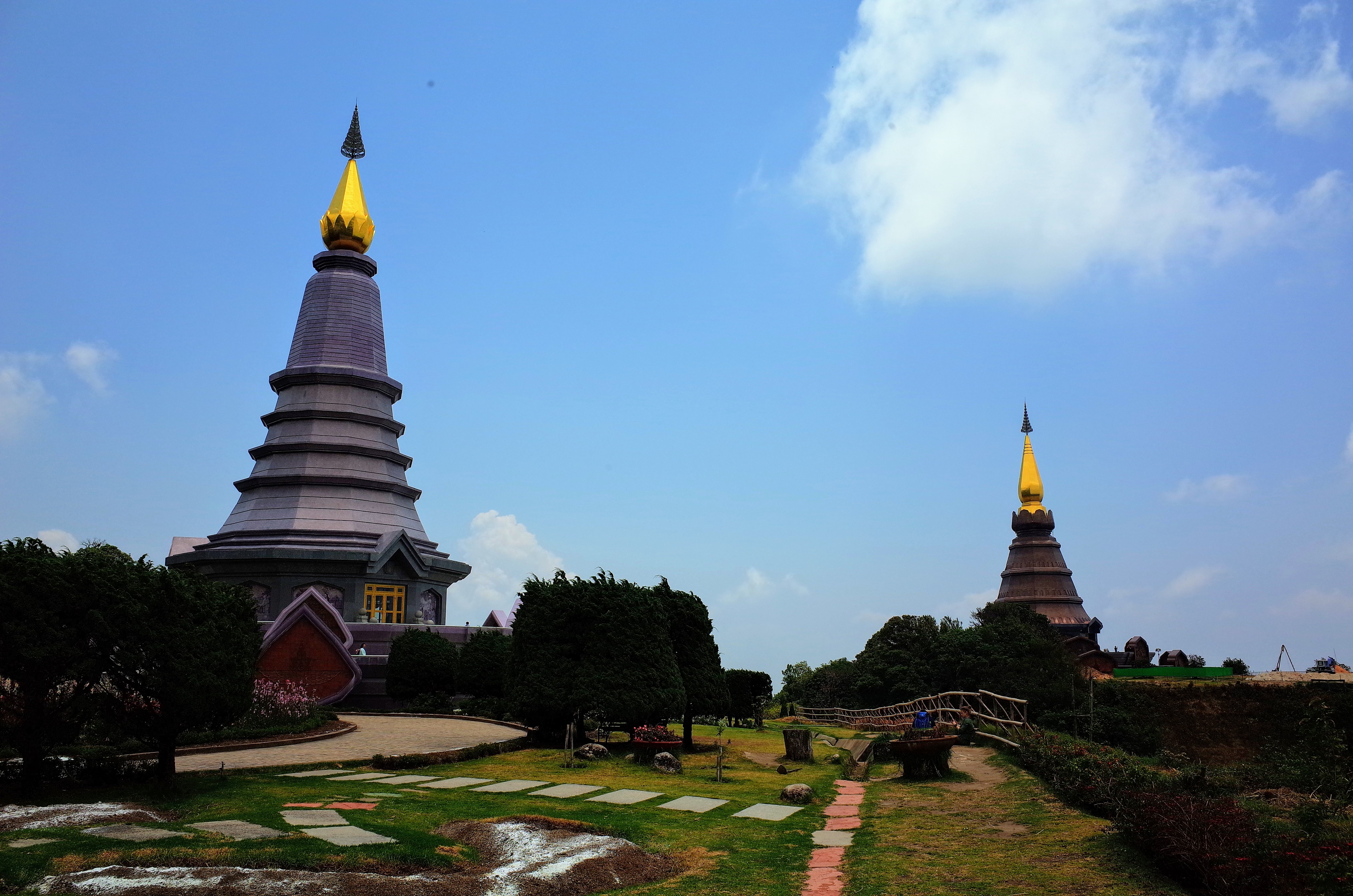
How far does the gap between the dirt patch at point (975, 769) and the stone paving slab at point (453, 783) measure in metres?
8.65

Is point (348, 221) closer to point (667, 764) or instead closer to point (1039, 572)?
point (667, 764)

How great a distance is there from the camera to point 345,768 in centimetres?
1888

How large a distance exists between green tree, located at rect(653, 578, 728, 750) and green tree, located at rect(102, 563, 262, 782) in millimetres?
11504

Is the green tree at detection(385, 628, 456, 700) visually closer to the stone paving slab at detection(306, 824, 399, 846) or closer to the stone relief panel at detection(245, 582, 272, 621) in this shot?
the stone relief panel at detection(245, 582, 272, 621)

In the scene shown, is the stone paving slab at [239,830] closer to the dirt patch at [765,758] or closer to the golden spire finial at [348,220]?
the dirt patch at [765,758]

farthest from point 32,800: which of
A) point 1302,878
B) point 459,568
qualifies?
point 459,568

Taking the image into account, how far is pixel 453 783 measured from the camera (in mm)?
16969

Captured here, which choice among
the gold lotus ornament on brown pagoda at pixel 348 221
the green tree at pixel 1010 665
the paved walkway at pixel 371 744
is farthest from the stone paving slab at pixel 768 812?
the gold lotus ornament on brown pagoda at pixel 348 221

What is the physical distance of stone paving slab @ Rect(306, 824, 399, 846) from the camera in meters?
10.5

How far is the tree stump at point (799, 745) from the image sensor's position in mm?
23594

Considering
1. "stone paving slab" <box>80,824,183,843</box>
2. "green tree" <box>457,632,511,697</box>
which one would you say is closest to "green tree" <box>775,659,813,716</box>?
"green tree" <box>457,632,511,697</box>

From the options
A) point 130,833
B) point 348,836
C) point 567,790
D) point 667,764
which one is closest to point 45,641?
point 130,833

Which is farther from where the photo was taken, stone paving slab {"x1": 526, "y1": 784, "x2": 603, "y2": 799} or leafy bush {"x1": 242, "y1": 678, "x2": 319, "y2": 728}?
leafy bush {"x1": 242, "y1": 678, "x2": 319, "y2": 728}

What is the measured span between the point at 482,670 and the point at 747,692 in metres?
11.5
